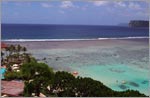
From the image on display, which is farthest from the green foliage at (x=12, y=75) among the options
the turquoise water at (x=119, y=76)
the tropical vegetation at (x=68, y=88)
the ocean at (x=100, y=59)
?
the tropical vegetation at (x=68, y=88)

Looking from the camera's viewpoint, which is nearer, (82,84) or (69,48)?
(82,84)

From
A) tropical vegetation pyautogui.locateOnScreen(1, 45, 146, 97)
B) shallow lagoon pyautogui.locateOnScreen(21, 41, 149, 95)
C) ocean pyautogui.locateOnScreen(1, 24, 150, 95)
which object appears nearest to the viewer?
tropical vegetation pyautogui.locateOnScreen(1, 45, 146, 97)

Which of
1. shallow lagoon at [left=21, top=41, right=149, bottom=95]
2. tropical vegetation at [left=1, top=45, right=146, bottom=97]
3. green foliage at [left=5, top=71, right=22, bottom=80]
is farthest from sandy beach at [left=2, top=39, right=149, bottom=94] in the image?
tropical vegetation at [left=1, top=45, right=146, bottom=97]

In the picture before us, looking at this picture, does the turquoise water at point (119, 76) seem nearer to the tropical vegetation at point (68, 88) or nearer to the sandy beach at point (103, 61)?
the sandy beach at point (103, 61)

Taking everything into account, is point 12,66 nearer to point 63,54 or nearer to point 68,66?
point 68,66

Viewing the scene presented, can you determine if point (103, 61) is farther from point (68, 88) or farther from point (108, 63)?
point (68, 88)

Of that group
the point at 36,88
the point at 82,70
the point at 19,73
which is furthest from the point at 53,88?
the point at 82,70

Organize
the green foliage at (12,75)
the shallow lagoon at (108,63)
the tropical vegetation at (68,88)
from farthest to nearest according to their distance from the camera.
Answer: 1. the shallow lagoon at (108,63)
2. the green foliage at (12,75)
3. the tropical vegetation at (68,88)

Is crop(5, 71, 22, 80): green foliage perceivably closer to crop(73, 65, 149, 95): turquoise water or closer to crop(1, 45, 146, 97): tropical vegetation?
crop(73, 65, 149, 95): turquoise water
